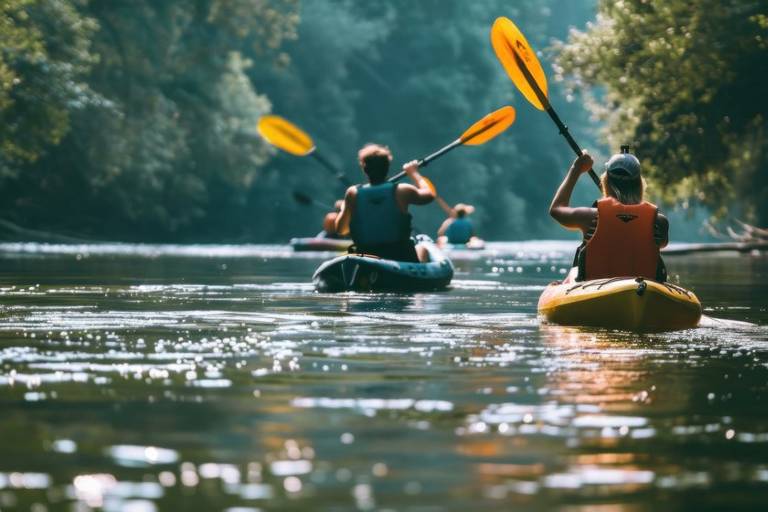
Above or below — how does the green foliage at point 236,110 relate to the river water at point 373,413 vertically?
above

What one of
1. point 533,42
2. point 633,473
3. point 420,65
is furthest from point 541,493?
point 533,42

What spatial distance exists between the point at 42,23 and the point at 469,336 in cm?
2561

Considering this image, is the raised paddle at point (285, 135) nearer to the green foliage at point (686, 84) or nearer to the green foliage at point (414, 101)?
the green foliage at point (686, 84)

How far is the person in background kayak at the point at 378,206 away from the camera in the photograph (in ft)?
55.0

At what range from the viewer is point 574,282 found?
12523 millimetres

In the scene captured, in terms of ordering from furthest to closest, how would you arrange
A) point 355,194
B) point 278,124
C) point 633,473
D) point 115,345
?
point 278,124 → point 355,194 → point 115,345 → point 633,473

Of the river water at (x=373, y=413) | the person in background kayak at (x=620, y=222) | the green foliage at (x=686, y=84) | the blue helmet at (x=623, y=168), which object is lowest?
the river water at (x=373, y=413)

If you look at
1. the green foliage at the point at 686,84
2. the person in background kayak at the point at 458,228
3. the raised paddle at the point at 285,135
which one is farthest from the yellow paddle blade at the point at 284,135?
the person in background kayak at the point at 458,228

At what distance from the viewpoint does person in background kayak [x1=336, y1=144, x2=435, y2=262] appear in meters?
16.8

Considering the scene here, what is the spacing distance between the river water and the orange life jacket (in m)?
0.58

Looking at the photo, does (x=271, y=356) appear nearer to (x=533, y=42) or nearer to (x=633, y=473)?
(x=633, y=473)

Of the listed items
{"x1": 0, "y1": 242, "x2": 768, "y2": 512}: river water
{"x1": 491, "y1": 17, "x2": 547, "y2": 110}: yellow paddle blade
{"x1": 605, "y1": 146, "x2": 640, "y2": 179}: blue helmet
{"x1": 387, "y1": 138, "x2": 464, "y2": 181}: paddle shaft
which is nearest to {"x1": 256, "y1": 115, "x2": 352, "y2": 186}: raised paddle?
{"x1": 387, "y1": 138, "x2": 464, "y2": 181}: paddle shaft

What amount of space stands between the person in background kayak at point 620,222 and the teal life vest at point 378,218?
4772 mm

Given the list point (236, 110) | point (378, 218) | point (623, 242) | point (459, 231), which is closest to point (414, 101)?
point (236, 110)
